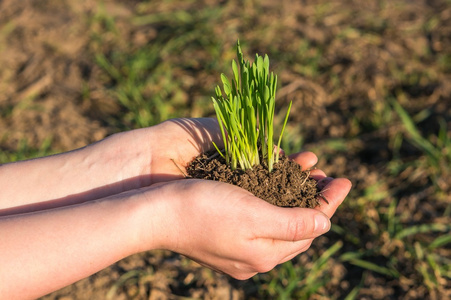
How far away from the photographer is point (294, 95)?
10.8ft

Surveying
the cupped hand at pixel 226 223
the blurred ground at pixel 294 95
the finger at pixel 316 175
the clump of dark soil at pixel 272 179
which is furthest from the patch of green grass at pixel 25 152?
the finger at pixel 316 175

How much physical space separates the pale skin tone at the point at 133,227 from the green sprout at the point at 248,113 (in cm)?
26

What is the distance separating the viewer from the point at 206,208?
4.93 feet

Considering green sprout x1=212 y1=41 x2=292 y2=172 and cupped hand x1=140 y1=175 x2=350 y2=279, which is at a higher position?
green sprout x1=212 y1=41 x2=292 y2=172

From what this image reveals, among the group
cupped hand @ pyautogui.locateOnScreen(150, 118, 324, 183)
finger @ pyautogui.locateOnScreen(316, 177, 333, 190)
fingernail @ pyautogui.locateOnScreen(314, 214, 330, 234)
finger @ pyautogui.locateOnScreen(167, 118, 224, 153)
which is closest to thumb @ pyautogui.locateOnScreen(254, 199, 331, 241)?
fingernail @ pyautogui.locateOnScreen(314, 214, 330, 234)

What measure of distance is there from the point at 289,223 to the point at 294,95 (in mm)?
1902

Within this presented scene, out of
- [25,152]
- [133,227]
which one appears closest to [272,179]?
[133,227]

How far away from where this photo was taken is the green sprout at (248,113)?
1670 mm

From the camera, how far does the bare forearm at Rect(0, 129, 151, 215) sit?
175cm

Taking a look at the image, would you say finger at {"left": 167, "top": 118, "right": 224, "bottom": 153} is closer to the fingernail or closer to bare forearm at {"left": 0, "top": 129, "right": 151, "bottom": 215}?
bare forearm at {"left": 0, "top": 129, "right": 151, "bottom": 215}

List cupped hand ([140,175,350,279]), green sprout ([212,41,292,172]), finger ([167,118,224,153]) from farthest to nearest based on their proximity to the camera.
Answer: finger ([167,118,224,153]) → green sprout ([212,41,292,172]) → cupped hand ([140,175,350,279])

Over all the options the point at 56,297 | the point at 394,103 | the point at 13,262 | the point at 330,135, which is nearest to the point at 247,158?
the point at 13,262

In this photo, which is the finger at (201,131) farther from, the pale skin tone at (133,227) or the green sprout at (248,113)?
the pale skin tone at (133,227)

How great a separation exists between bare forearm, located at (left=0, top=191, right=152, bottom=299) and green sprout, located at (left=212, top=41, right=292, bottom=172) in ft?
1.42
